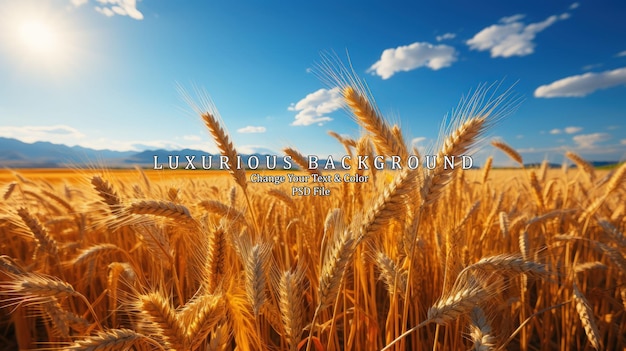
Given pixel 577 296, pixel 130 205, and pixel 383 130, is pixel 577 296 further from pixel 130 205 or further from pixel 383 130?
pixel 130 205

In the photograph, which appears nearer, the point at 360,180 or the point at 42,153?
the point at 360,180

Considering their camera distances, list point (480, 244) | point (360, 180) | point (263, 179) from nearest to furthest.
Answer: point (360, 180)
point (480, 244)
point (263, 179)

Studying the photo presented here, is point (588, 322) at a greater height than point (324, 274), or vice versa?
point (324, 274)

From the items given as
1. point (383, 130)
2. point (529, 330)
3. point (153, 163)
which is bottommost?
point (529, 330)

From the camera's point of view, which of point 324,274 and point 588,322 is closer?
point 324,274

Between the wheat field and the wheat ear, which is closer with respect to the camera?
the wheat field

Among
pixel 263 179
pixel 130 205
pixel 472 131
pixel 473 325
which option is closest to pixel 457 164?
pixel 472 131

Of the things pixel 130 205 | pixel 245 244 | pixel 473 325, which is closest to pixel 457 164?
pixel 473 325

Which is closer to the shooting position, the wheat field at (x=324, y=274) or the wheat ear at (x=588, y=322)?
the wheat field at (x=324, y=274)

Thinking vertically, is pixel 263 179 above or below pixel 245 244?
above

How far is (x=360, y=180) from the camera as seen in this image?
1822mm

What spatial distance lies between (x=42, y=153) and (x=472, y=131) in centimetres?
25972

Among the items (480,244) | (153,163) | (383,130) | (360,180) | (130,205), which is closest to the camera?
(130,205)

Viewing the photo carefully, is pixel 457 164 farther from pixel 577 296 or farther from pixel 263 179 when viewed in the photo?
pixel 263 179
